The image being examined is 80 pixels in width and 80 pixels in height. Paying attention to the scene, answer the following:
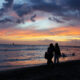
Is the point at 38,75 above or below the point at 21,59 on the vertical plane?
above

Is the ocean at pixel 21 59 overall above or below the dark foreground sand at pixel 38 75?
below

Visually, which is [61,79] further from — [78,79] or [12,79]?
[12,79]

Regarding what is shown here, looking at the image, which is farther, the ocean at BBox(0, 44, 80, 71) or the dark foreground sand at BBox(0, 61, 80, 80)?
the ocean at BBox(0, 44, 80, 71)

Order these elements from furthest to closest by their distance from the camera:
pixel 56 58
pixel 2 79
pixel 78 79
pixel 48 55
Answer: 1. pixel 56 58
2. pixel 48 55
3. pixel 78 79
4. pixel 2 79

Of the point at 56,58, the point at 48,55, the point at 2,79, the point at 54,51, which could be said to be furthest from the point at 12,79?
the point at 56,58

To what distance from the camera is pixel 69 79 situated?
6.64 metres

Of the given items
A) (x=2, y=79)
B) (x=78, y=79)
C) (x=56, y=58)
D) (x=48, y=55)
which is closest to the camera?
(x=2, y=79)

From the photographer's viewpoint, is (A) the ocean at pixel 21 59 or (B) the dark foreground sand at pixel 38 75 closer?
(B) the dark foreground sand at pixel 38 75

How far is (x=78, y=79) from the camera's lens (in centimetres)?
667

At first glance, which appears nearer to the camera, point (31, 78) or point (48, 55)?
point (31, 78)

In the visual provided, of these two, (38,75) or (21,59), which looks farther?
(21,59)

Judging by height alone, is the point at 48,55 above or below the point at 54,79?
above

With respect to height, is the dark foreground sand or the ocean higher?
the dark foreground sand

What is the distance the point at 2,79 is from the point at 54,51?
623 cm
